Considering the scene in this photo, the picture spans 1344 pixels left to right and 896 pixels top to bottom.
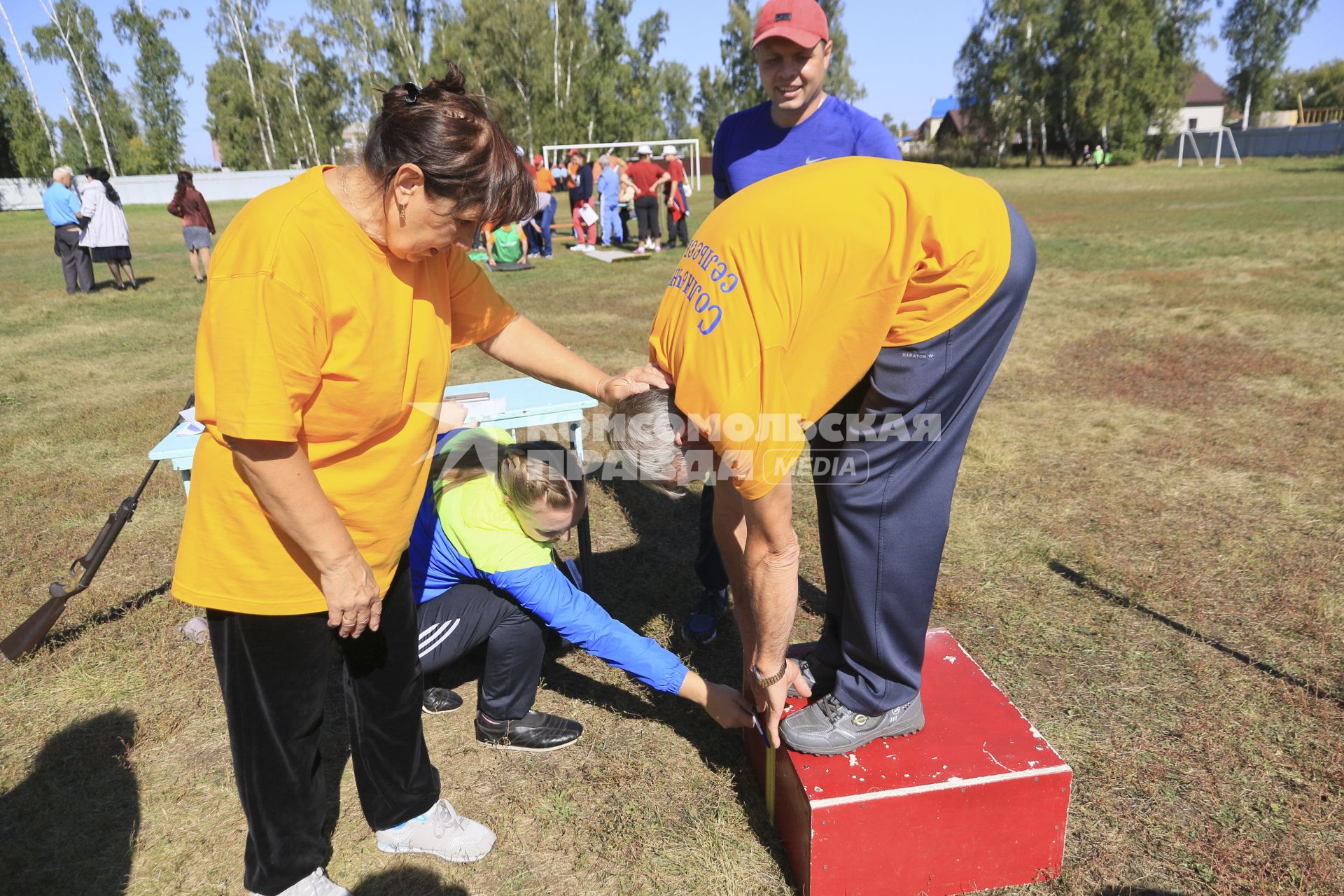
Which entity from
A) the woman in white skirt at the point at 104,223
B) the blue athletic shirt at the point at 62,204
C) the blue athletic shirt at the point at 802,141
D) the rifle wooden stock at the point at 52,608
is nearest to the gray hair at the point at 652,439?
the blue athletic shirt at the point at 802,141

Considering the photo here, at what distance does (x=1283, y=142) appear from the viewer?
40.5 metres

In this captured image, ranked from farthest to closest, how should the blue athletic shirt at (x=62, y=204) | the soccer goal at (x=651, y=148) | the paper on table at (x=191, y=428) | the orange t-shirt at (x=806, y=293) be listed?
the soccer goal at (x=651, y=148)
the blue athletic shirt at (x=62, y=204)
the paper on table at (x=191, y=428)
the orange t-shirt at (x=806, y=293)

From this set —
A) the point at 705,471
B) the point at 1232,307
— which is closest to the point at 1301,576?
the point at 705,471

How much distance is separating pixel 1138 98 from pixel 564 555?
44.0 metres

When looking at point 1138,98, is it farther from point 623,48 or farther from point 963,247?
point 963,247

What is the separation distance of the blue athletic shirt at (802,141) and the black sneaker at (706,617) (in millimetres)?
1528

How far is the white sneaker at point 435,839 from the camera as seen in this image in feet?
7.11

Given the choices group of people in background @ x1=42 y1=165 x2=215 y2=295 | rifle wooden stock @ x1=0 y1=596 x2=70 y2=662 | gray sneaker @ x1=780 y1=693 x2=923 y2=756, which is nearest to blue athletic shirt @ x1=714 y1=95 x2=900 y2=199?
gray sneaker @ x1=780 y1=693 x2=923 y2=756

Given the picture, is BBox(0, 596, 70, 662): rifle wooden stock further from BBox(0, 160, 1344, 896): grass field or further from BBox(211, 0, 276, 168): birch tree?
BBox(211, 0, 276, 168): birch tree

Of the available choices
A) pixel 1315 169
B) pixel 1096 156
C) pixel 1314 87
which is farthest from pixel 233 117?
pixel 1314 87

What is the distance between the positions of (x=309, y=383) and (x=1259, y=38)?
67.4 meters

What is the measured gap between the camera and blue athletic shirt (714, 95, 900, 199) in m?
2.75

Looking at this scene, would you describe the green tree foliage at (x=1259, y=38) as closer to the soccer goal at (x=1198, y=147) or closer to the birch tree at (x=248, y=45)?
the soccer goal at (x=1198, y=147)

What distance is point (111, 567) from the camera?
3.78 metres
